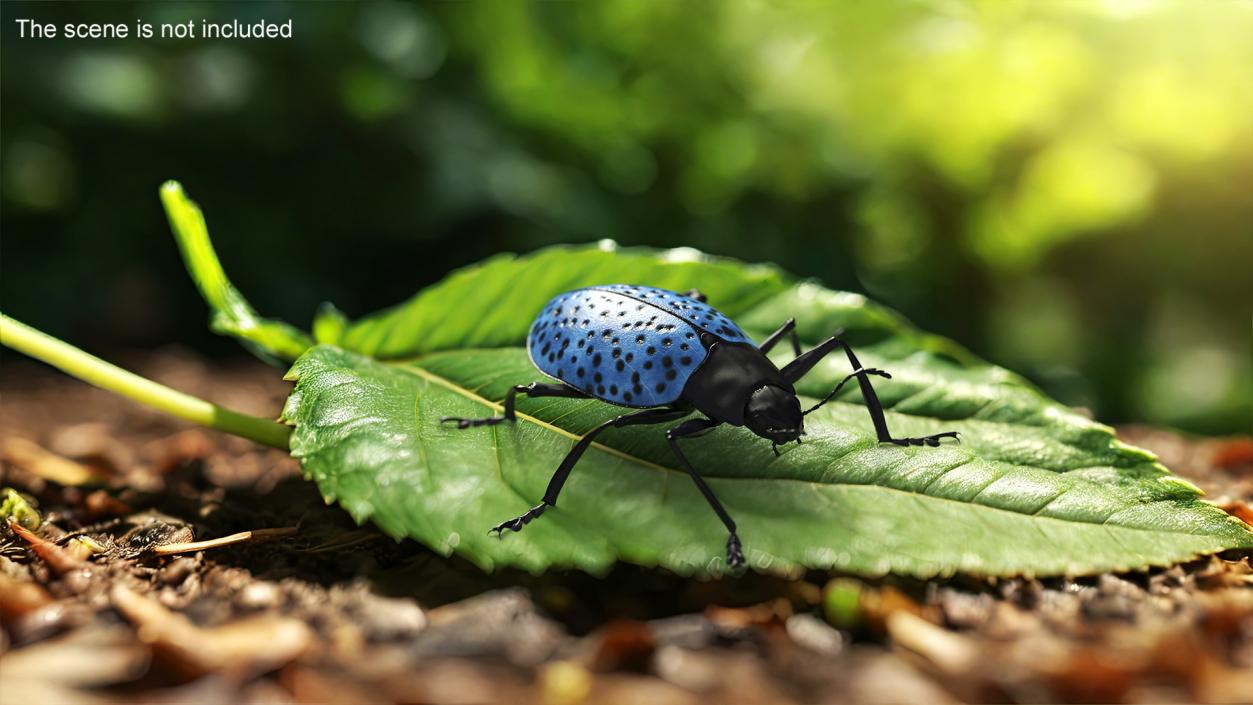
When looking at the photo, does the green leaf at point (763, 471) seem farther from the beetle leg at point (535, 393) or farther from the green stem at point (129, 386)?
the green stem at point (129, 386)

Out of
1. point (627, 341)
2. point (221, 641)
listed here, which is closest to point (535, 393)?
point (627, 341)

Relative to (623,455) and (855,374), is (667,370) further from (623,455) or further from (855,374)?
(855,374)

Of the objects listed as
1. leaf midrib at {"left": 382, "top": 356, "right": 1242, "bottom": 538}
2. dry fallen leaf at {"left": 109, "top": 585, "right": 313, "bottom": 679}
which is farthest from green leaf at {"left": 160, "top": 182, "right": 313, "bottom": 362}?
dry fallen leaf at {"left": 109, "top": 585, "right": 313, "bottom": 679}

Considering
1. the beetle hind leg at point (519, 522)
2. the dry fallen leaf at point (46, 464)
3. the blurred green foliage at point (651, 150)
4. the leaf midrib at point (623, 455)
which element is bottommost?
the dry fallen leaf at point (46, 464)

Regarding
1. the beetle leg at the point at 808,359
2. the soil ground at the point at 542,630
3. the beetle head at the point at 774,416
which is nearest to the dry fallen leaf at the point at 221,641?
the soil ground at the point at 542,630

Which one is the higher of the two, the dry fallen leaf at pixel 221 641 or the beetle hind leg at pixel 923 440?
the beetle hind leg at pixel 923 440

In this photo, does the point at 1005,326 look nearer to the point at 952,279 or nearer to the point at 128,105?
the point at 952,279

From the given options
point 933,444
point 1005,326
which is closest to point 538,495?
point 933,444

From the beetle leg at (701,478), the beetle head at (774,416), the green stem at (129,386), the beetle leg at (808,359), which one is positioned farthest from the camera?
the beetle leg at (808,359)
